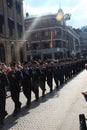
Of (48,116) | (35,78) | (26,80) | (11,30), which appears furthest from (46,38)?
(48,116)

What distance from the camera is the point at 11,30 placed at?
37719 millimetres

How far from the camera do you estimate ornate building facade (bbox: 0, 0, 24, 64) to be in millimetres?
34656

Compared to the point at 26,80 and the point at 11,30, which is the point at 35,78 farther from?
the point at 11,30

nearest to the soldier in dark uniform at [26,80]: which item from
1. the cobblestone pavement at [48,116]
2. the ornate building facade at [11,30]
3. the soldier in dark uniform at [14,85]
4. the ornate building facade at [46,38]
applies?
the cobblestone pavement at [48,116]

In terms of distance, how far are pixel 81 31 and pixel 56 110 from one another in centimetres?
14390

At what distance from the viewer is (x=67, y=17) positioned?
2805 inches

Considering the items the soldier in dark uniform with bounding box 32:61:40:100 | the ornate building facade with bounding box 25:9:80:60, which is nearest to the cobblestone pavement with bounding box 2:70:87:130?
the soldier in dark uniform with bounding box 32:61:40:100

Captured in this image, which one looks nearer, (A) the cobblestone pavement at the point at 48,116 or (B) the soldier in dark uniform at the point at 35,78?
(A) the cobblestone pavement at the point at 48,116

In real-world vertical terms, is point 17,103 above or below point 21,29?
below

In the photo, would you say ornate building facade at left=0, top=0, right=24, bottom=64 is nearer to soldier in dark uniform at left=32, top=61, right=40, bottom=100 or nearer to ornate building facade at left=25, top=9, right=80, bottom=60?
soldier in dark uniform at left=32, top=61, right=40, bottom=100

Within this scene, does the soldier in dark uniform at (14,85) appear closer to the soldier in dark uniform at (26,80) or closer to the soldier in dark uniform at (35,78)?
the soldier in dark uniform at (26,80)


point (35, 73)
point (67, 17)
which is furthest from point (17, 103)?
point (67, 17)

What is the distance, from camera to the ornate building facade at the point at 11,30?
114 ft

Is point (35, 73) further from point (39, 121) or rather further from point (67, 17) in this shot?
point (67, 17)
